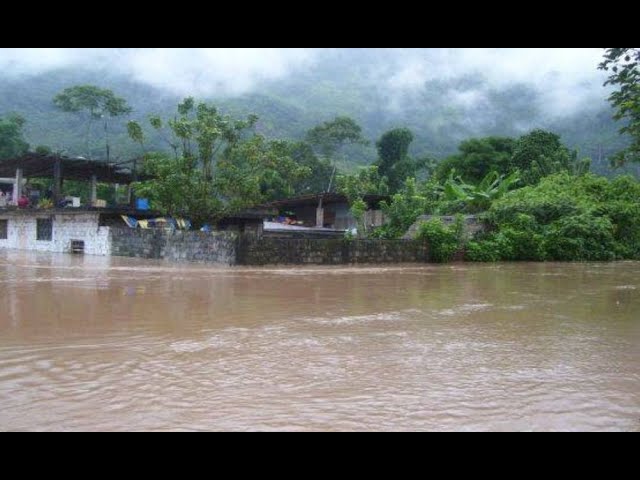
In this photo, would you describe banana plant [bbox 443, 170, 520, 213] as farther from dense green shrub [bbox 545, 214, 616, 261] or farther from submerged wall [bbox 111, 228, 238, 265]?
submerged wall [bbox 111, 228, 238, 265]

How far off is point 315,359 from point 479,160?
1295 inches

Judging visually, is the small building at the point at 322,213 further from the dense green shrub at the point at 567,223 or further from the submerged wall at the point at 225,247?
the submerged wall at the point at 225,247

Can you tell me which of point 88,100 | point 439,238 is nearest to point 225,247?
point 439,238

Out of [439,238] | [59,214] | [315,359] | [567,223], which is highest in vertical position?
[59,214]

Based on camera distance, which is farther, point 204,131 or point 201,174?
point 201,174

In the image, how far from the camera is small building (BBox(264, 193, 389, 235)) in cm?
3083

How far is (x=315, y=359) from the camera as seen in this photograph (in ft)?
19.4

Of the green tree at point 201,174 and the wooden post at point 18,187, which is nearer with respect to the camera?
the green tree at point 201,174

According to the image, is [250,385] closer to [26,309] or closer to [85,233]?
[26,309]

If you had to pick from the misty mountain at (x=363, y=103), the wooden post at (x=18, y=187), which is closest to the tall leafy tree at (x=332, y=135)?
the misty mountain at (x=363, y=103)

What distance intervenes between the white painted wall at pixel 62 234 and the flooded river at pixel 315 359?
13088 millimetres

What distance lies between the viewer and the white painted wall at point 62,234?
24.6m

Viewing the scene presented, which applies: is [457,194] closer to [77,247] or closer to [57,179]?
[77,247]
